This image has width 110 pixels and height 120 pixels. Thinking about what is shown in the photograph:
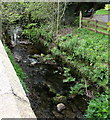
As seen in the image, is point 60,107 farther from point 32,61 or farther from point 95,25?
point 95,25

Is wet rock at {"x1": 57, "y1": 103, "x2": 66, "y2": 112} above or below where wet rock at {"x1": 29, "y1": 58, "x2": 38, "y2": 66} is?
below

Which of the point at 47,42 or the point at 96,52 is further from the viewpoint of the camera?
the point at 47,42

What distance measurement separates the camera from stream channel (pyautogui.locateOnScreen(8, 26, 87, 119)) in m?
5.05

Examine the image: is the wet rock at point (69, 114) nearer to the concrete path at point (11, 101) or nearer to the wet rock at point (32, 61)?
the wet rock at point (32, 61)

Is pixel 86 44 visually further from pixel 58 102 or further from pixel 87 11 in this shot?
pixel 87 11

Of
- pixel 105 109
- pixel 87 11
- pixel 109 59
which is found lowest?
pixel 105 109

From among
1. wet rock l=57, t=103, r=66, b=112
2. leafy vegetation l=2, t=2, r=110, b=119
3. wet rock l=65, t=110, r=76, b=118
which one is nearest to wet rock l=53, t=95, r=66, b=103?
wet rock l=57, t=103, r=66, b=112

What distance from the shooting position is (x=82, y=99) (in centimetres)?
571

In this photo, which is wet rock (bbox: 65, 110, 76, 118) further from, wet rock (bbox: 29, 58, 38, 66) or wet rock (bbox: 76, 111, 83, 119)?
wet rock (bbox: 29, 58, 38, 66)

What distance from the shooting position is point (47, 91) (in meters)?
6.16

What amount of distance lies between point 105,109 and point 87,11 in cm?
1220

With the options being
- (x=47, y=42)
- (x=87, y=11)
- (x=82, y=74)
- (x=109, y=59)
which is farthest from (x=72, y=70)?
(x=87, y=11)

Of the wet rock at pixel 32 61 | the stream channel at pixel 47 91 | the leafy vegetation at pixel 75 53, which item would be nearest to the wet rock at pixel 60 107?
the stream channel at pixel 47 91

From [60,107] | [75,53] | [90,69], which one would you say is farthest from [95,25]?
[60,107]
